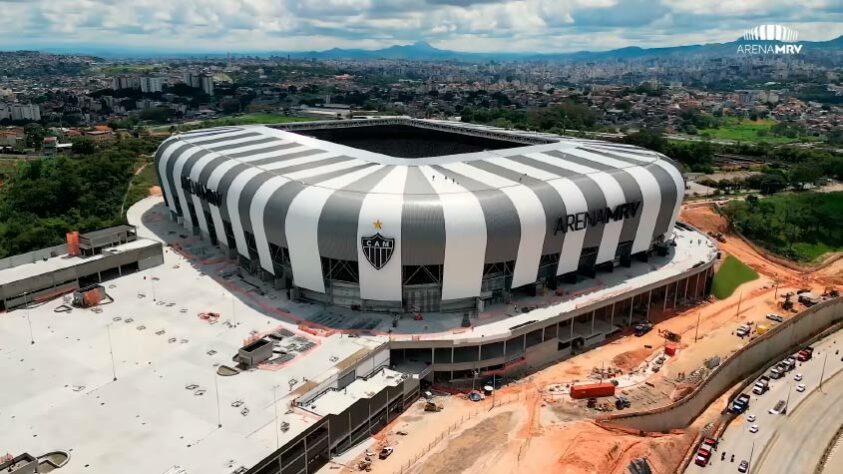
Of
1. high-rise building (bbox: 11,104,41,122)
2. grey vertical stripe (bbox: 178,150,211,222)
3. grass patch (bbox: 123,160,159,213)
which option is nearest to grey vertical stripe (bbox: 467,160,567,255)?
grey vertical stripe (bbox: 178,150,211,222)

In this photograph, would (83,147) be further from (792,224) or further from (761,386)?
(792,224)

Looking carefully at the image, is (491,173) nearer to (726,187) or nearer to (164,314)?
(164,314)

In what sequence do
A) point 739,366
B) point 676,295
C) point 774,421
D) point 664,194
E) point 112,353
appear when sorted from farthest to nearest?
point 676,295 → point 664,194 → point 739,366 → point 774,421 → point 112,353

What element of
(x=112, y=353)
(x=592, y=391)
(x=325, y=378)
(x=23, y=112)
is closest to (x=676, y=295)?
(x=592, y=391)

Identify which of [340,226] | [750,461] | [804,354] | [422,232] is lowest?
[750,461]

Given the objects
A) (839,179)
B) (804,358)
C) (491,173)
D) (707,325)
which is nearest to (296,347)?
(491,173)

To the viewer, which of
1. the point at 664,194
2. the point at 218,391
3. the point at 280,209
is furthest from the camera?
the point at 664,194
